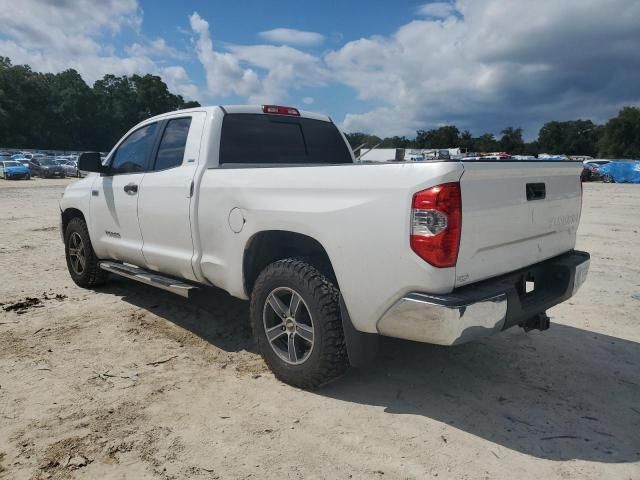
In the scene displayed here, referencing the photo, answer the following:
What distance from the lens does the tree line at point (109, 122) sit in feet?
279

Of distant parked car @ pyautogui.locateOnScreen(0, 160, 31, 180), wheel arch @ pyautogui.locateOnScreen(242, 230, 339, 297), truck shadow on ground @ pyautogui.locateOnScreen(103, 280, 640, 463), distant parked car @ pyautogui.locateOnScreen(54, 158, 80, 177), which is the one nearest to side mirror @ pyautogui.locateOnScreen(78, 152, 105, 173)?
truck shadow on ground @ pyautogui.locateOnScreen(103, 280, 640, 463)

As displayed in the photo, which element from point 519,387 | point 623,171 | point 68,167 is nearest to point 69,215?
point 519,387

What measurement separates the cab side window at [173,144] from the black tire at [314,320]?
1.52 meters

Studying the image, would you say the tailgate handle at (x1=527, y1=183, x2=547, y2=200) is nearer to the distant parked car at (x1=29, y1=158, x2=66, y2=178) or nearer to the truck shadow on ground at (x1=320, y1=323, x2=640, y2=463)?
the truck shadow on ground at (x1=320, y1=323, x2=640, y2=463)

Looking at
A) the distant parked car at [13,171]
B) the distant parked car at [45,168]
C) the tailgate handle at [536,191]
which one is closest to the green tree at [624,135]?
the distant parked car at [45,168]

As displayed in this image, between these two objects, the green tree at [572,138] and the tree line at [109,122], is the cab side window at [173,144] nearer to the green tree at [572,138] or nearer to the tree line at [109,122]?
the tree line at [109,122]

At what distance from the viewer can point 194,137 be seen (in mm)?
4070

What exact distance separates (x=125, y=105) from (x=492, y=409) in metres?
113

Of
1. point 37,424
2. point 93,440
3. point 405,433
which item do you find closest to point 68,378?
point 37,424

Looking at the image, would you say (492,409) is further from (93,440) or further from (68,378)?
(68,378)

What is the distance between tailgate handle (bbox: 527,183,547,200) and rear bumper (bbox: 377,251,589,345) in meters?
0.47

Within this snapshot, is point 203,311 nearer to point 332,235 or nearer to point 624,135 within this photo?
point 332,235

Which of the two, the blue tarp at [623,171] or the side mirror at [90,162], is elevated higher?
the side mirror at [90,162]

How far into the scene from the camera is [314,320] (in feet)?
9.98
